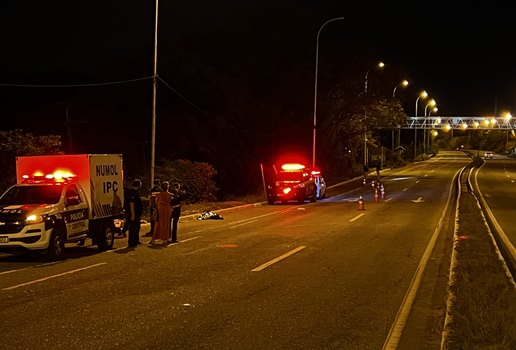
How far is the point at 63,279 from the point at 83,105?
32.3m

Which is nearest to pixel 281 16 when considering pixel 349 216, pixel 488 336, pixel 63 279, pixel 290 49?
pixel 290 49

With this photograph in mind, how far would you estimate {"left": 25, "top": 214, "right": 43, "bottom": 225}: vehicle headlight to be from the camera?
1223cm

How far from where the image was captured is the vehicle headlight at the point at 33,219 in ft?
40.1

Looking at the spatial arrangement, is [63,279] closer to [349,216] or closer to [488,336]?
[488,336]

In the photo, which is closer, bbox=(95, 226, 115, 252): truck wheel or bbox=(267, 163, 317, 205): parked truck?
bbox=(95, 226, 115, 252): truck wheel

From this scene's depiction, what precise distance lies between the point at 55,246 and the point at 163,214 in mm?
2922

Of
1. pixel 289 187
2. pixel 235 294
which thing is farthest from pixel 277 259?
pixel 289 187

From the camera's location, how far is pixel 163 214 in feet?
48.8

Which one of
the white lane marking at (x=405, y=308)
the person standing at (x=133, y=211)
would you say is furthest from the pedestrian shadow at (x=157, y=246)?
the white lane marking at (x=405, y=308)

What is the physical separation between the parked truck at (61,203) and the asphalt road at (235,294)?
0.52 m

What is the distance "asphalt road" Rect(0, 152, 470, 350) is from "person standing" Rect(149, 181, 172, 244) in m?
0.38

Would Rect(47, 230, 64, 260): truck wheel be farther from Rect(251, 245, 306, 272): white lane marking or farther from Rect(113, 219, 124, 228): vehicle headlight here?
Rect(251, 245, 306, 272): white lane marking

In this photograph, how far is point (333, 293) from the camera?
9.24 meters

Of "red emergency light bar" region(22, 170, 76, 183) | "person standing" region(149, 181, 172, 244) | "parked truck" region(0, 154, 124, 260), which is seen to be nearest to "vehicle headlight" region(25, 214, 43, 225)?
"parked truck" region(0, 154, 124, 260)
